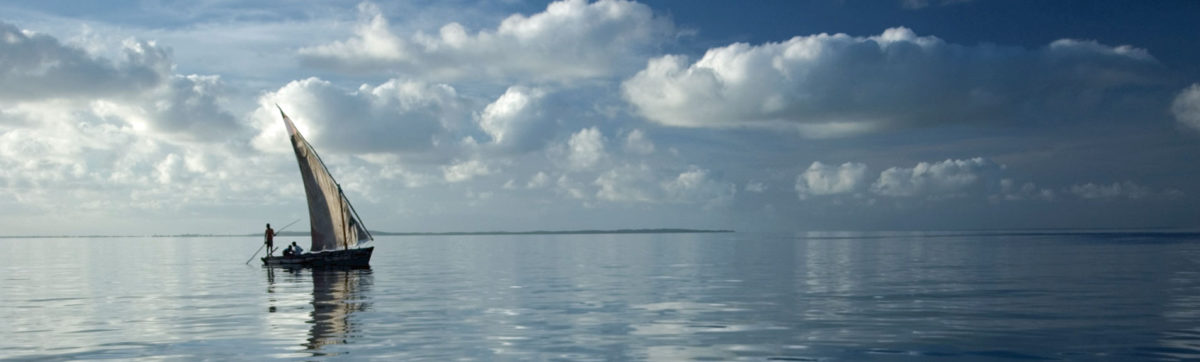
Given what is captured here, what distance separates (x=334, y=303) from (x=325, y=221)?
33428 mm

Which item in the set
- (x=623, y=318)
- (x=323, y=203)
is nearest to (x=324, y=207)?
(x=323, y=203)

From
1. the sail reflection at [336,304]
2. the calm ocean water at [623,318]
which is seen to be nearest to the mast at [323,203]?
the sail reflection at [336,304]

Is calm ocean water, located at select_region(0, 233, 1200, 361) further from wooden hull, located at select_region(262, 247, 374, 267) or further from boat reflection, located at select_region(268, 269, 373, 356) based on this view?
wooden hull, located at select_region(262, 247, 374, 267)

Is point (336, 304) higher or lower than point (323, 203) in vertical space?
lower

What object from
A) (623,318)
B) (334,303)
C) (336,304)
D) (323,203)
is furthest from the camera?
(323,203)

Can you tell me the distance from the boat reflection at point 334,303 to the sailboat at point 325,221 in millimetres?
990

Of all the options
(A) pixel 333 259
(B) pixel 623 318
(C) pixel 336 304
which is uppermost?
(A) pixel 333 259

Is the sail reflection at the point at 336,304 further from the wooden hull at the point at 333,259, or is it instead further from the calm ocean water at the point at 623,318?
the wooden hull at the point at 333,259

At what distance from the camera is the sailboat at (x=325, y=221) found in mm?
68938

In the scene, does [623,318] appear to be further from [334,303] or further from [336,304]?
[334,303]

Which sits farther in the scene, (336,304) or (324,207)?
(324,207)

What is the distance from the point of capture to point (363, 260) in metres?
71.8

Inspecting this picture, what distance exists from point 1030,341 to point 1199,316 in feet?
33.2

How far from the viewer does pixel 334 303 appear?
39219 millimetres
